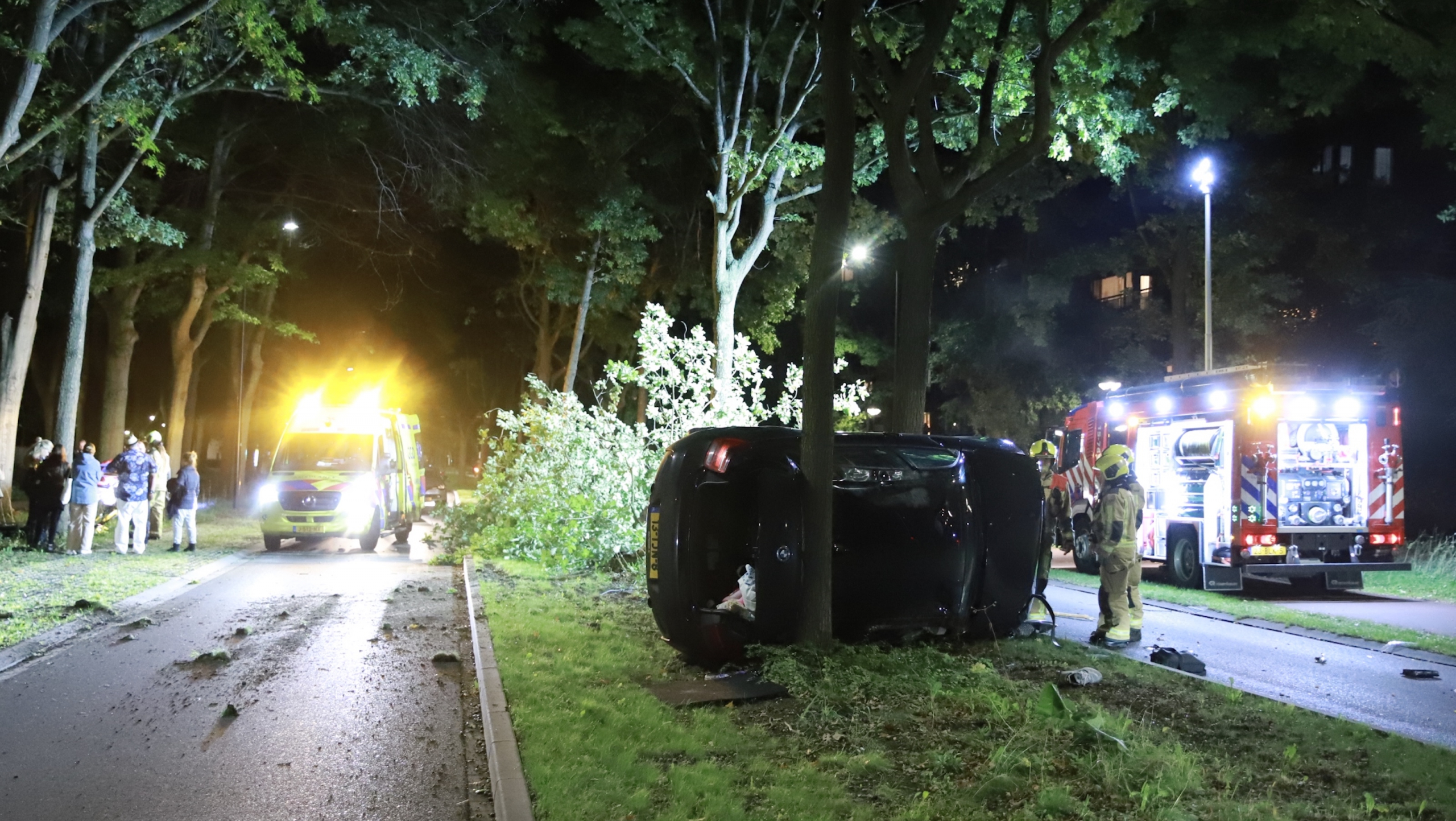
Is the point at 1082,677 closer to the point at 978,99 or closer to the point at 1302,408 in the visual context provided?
the point at 1302,408

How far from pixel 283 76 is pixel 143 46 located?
7.17ft

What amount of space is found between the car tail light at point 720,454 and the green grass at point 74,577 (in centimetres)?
623

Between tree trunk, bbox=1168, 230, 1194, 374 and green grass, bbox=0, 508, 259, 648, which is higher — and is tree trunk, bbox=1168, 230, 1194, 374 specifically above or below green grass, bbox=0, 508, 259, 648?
above

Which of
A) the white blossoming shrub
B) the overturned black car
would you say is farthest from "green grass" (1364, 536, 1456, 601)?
the overturned black car

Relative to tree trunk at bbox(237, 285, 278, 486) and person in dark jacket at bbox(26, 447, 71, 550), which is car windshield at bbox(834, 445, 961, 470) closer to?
person in dark jacket at bbox(26, 447, 71, 550)

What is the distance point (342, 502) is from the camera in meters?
19.7

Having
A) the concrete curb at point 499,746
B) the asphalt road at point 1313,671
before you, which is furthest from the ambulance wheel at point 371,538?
the asphalt road at point 1313,671

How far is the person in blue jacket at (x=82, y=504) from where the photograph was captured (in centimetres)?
1730

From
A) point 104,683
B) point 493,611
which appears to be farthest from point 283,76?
point 104,683

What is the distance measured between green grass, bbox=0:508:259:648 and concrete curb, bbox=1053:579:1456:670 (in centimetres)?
1216

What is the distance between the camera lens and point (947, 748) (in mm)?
6090

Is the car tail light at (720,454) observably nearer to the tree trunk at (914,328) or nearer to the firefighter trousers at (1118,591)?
the tree trunk at (914,328)

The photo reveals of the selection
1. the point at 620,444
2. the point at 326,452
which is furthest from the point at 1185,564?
the point at 326,452

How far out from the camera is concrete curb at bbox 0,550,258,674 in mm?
9344
